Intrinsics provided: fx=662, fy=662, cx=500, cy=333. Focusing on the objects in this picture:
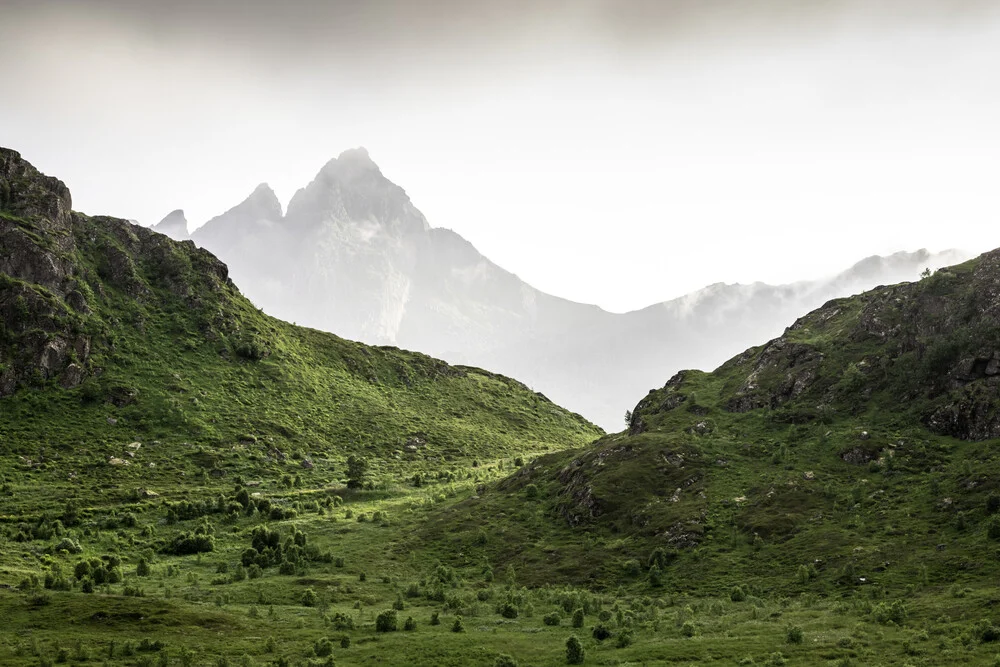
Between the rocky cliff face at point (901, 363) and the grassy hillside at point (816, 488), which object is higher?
the rocky cliff face at point (901, 363)

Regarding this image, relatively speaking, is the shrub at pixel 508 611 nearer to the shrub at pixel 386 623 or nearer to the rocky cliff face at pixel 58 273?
the shrub at pixel 386 623

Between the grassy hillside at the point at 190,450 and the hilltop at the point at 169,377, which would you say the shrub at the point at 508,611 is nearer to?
the grassy hillside at the point at 190,450

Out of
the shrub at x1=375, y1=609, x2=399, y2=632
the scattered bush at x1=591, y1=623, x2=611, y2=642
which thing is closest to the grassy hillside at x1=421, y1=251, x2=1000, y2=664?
the scattered bush at x1=591, y1=623, x2=611, y2=642

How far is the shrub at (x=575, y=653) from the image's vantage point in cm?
3319

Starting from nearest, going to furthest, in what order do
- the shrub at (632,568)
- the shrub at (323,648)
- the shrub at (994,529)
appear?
the shrub at (323,648) → the shrub at (994,529) → the shrub at (632,568)

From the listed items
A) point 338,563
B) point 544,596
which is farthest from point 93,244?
point 544,596

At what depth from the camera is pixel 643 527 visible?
5769 cm

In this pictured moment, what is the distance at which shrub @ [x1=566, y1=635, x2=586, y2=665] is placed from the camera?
3319cm

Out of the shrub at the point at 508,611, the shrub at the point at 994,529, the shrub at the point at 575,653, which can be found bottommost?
the shrub at the point at 575,653

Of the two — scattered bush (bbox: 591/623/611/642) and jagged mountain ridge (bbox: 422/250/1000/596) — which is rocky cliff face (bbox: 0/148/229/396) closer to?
jagged mountain ridge (bbox: 422/250/1000/596)

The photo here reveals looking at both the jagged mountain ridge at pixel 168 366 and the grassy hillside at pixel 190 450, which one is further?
the jagged mountain ridge at pixel 168 366

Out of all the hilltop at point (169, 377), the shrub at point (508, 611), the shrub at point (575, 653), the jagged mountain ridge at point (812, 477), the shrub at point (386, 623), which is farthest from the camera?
the hilltop at point (169, 377)

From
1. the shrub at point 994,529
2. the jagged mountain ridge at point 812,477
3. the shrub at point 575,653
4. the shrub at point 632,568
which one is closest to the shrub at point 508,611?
the shrub at point 575,653

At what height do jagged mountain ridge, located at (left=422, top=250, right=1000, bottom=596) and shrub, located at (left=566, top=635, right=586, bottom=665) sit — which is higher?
jagged mountain ridge, located at (left=422, top=250, right=1000, bottom=596)
